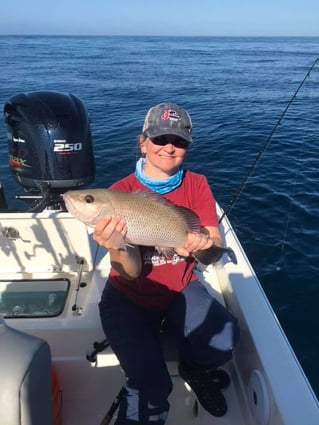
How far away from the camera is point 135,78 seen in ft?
74.8

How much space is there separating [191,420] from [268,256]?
3590 mm

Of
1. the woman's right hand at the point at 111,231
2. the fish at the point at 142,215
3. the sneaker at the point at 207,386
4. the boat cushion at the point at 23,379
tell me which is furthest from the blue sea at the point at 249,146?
the boat cushion at the point at 23,379

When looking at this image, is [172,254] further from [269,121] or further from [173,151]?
[269,121]

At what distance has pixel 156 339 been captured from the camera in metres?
2.51

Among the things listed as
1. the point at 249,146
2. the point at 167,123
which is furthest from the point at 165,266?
the point at 249,146

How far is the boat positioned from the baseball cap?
3.80 feet

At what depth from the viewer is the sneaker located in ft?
8.39

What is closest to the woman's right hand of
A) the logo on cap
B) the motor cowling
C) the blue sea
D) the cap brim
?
the cap brim

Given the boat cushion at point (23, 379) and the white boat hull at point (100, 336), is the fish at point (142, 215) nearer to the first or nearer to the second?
the white boat hull at point (100, 336)

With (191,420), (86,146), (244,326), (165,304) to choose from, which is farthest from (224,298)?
(86,146)

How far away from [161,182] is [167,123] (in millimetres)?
428

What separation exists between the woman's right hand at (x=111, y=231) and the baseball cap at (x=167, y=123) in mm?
677

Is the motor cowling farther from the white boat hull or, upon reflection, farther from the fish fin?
the fish fin

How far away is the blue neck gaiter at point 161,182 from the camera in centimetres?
274
